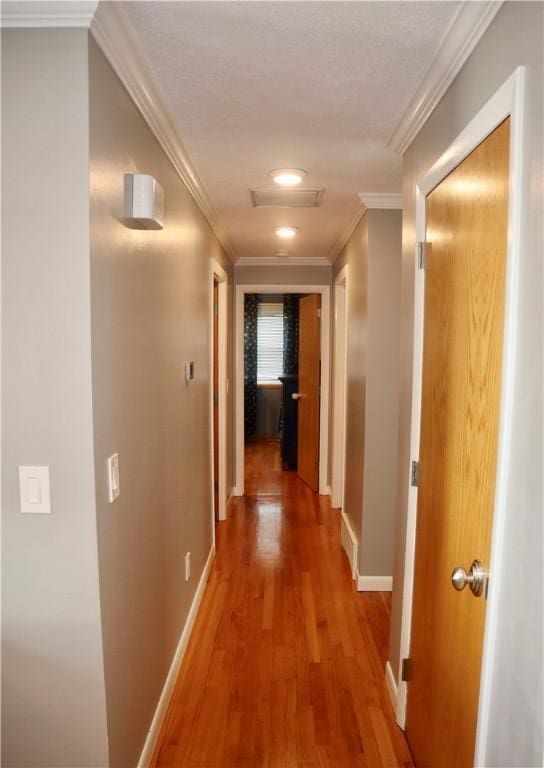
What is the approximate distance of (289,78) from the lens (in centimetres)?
150

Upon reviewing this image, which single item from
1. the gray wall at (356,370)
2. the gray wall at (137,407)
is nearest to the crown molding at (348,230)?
the gray wall at (356,370)

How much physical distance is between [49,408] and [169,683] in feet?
4.76

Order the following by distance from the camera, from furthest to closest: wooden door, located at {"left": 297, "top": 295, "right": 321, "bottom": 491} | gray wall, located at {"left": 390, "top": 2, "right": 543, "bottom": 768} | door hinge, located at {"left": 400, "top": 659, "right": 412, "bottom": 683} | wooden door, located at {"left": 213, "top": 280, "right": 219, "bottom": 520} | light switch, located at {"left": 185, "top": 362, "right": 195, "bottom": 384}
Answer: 1. wooden door, located at {"left": 297, "top": 295, "right": 321, "bottom": 491}
2. wooden door, located at {"left": 213, "top": 280, "right": 219, "bottom": 520}
3. light switch, located at {"left": 185, "top": 362, "right": 195, "bottom": 384}
4. door hinge, located at {"left": 400, "top": 659, "right": 412, "bottom": 683}
5. gray wall, located at {"left": 390, "top": 2, "right": 543, "bottom": 768}

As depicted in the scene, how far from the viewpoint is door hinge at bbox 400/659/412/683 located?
1823 millimetres

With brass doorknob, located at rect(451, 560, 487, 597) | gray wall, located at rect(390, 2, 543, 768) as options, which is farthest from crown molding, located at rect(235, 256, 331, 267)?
brass doorknob, located at rect(451, 560, 487, 597)

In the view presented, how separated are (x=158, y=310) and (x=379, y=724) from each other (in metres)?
1.84

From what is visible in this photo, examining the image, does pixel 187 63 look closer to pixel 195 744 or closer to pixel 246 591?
pixel 195 744

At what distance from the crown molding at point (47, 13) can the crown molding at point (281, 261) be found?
3516 millimetres

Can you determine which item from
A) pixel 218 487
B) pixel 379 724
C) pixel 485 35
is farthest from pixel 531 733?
pixel 218 487

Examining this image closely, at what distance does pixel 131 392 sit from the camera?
1571 millimetres

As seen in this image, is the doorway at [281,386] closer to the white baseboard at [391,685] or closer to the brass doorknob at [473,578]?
the white baseboard at [391,685]

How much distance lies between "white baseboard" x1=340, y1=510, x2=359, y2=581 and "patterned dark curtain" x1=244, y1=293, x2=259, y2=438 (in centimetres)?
394

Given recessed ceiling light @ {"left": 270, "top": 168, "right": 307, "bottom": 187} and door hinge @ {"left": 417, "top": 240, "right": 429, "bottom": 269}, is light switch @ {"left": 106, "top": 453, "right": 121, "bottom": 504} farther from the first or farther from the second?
recessed ceiling light @ {"left": 270, "top": 168, "right": 307, "bottom": 187}

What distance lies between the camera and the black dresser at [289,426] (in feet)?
19.3
